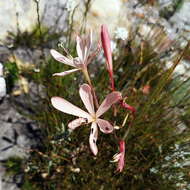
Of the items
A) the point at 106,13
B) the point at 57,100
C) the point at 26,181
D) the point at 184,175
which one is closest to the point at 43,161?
the point at 26,181

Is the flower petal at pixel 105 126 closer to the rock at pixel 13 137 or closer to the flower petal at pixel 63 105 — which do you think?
the flower petal at pixel 63 105

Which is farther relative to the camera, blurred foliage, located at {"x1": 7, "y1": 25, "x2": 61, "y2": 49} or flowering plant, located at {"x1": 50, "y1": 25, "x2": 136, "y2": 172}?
blurred foliage, located at {"x1": 7, "y1": 25, "x2": 61, "y2": 49}

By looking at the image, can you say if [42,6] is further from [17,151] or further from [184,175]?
[184,175]

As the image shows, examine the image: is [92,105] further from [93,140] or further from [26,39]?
[26,39]

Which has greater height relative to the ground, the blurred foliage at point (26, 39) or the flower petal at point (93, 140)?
the blurred foliage at point (26, 39)

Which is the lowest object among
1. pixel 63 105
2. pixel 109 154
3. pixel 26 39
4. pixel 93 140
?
pixel 93 140

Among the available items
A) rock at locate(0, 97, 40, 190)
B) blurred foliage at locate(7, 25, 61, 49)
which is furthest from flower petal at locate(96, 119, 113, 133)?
blurred foliage at locate(7, 25, 61, 49)

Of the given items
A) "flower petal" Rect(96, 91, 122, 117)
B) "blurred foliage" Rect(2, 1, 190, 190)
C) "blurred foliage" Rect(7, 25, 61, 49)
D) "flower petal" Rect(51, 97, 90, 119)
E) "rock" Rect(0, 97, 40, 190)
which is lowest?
"flower petal" Rect(96, 91, 122, 117)

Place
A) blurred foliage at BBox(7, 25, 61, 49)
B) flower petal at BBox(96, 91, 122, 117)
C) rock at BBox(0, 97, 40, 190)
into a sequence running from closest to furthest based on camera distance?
1. flower petal at BBox(96, 91, 122, 117)
2. rock at BBox(0, 97, 40, 190)
3. blurred foliage at BBox(7, 25, 61, 49)

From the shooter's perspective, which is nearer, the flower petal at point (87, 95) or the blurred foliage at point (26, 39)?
the flower petal at point (87, 95)

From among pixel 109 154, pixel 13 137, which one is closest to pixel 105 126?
pixel 109 154

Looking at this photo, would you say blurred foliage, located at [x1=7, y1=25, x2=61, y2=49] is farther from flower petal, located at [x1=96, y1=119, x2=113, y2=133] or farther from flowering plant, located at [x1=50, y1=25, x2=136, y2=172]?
flower petal, located at [x1=96, y1=119, x2=113, y2=133]

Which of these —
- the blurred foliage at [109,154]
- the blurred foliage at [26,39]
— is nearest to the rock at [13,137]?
the blurred foliage at [109,154]
